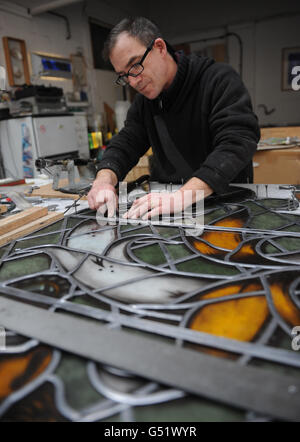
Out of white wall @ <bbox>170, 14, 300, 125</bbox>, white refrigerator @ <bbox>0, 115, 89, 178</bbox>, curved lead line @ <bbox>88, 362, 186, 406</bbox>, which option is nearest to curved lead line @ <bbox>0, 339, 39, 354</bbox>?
curved lead line @ <bbox>88, 362, 186, 406</bbox>

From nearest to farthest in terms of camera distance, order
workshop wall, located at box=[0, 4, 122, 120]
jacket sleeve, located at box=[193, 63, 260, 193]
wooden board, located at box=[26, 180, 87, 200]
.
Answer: jacket sleeve, located at box=[193, 63, 260, 193] → wooden board, located at box=[26, 180, 87, 200] → workshop wall, located at box=[0, 4, 122, 120]

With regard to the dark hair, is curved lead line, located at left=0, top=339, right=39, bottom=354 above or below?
below

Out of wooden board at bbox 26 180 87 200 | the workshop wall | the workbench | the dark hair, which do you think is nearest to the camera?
the workbench

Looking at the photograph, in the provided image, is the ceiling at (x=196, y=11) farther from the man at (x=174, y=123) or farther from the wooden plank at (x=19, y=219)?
the wooden plank at (x=19, y=219)

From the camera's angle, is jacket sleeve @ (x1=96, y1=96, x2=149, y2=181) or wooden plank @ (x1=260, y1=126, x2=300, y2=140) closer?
jacket sleeve @ (x1=96, y1=96, x2=149, y2=181)

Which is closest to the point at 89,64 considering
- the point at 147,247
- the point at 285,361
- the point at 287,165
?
the point at 287,165

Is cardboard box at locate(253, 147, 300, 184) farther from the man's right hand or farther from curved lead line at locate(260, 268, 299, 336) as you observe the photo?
curved lead line at locate(260, 268, 299, 336)

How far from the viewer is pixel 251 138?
4.11 feet

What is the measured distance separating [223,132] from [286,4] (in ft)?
18.4

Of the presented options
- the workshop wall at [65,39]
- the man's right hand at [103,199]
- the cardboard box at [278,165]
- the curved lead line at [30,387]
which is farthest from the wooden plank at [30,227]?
the workshop wall at [65,39]

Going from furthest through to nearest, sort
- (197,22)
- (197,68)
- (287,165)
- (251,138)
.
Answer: (197,22)
(287,165)
(197,68)
(251,138)

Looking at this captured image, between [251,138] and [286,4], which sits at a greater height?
[286,4]

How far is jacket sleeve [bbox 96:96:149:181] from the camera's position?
1637mm

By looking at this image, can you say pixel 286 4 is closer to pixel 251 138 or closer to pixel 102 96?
pixel 102 96
